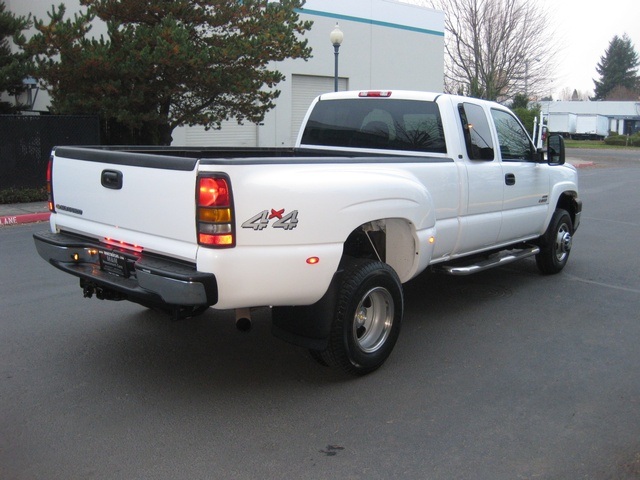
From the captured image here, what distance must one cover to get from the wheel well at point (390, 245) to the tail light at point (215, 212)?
1.45 meters

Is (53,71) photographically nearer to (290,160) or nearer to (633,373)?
(290,160)

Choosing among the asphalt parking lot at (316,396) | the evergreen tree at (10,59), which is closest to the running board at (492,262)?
the asphalt parking lot at (316,396)

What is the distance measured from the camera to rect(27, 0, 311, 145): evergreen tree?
13.7 meters

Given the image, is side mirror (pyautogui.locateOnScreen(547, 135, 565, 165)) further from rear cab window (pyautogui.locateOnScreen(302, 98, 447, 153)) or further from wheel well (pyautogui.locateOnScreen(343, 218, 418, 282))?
wheel well (pyautogui.locateOnScreen(343, 218, 418, 282))

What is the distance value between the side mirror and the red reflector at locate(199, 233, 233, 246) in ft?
14.8

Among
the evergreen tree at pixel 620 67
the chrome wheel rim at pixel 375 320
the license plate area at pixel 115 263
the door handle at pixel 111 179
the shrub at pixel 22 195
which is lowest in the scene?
the chrome wheel rim at pixel 375 320

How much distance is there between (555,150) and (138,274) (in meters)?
4.95

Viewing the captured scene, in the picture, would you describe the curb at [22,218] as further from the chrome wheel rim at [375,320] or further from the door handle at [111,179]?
the chrome wheel rim at [375,320]

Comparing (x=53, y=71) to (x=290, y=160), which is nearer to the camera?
(x=290, y=160)

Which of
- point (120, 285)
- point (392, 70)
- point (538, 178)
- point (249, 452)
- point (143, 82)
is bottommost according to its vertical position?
point (249, 452)

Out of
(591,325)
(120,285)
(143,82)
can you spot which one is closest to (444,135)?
(591,325)

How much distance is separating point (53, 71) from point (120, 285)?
37.8 ft

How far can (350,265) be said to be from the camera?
462 cm

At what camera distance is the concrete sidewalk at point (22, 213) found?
1228cm
